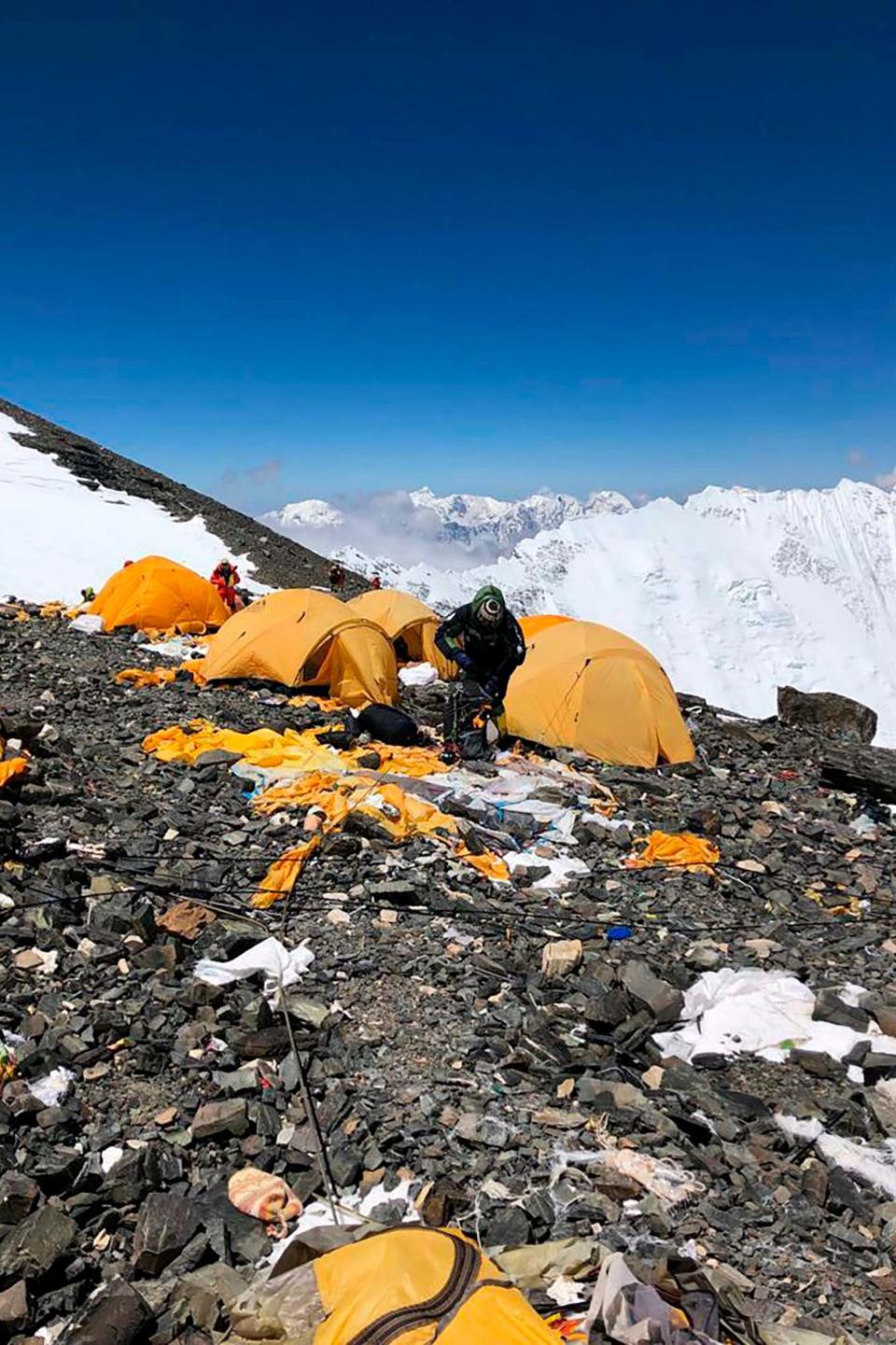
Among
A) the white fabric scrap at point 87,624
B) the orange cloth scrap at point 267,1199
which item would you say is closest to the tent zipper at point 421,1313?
the orange cloth scrap at point 267,1199

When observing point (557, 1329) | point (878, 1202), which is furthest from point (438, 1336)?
point (878, 1202)

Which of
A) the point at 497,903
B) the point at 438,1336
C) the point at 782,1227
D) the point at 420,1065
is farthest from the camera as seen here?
the point at 497,903

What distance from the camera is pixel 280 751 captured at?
10680mm

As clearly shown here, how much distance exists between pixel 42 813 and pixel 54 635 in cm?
1123

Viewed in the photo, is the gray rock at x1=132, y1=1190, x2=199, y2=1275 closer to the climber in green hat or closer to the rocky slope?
the rocky slope

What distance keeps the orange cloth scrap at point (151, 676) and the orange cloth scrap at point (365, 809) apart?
5.95 m

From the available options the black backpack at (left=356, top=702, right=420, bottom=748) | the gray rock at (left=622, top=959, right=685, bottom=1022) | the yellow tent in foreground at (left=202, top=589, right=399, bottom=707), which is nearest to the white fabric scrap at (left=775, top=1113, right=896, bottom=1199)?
the gray rock at (left=622, top=959, right=685, bottom=1022)

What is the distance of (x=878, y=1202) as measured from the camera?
434 centimetres

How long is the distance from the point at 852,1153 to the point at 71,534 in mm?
36957

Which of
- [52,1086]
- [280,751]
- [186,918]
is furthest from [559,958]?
[280,751]

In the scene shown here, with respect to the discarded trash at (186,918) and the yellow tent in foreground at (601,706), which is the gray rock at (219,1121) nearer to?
the discarded trash at (186,918)

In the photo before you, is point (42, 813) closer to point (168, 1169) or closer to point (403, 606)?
point (168, 1169)

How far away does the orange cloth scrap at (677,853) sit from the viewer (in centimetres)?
889

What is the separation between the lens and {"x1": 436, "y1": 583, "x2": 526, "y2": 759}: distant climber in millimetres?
12164
